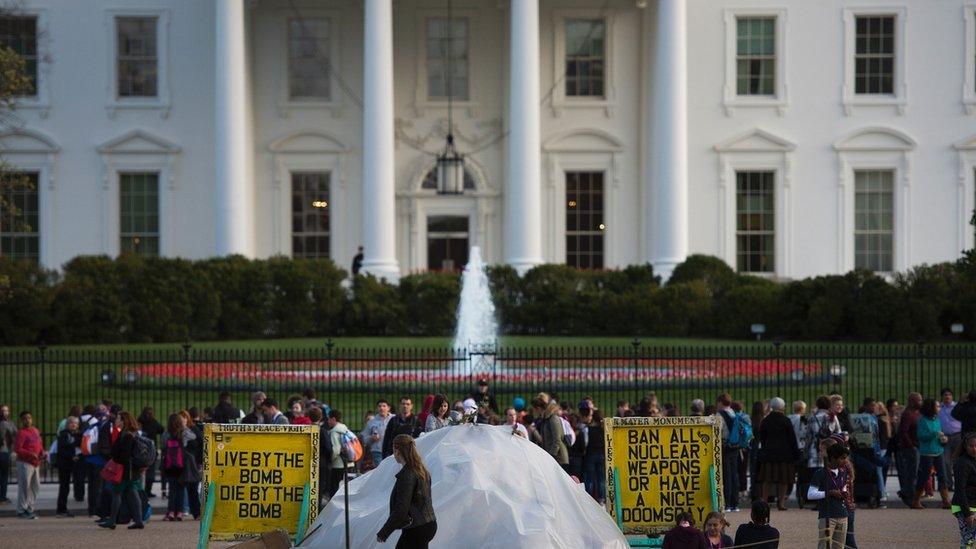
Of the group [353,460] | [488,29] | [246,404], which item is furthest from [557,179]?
[353,460]

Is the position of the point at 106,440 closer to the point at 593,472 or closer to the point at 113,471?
the point at 113,471

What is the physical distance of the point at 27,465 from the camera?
1714 centimetres

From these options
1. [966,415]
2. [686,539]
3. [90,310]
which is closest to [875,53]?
[90,310]

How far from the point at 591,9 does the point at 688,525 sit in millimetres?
29717

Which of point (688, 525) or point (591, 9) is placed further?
point (591, 9)

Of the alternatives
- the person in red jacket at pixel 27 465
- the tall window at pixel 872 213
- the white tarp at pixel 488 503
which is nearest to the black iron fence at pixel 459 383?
the person in red jacket at pixel 27 465

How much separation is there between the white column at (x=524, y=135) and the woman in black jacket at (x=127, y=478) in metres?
20.4

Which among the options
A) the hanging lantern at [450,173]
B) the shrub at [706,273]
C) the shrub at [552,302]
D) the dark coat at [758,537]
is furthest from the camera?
the hanging lantern at [450,173]

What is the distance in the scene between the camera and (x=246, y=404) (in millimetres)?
23672

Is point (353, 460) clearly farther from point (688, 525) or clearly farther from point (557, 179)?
point (557, 179)

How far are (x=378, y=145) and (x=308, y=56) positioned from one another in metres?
4.84

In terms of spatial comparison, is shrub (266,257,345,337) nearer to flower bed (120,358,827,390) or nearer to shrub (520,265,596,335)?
shrub (520,265,596,335)

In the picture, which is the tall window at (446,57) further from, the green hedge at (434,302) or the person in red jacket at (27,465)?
the person in red jacket at (27,465)

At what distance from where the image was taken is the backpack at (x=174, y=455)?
16328 millimetres
